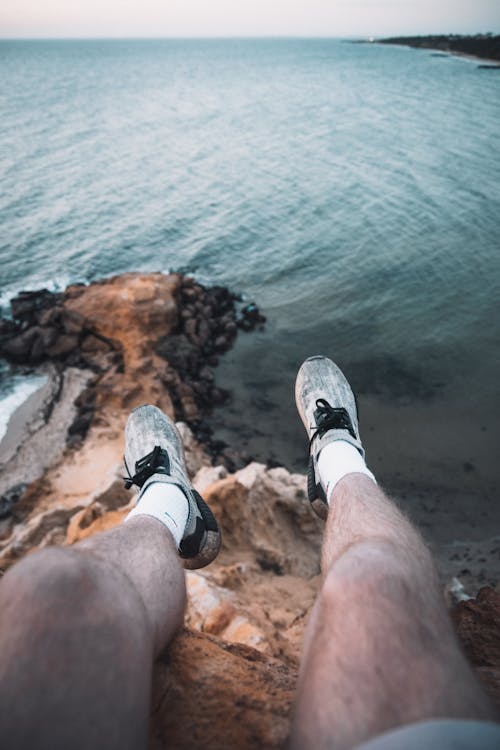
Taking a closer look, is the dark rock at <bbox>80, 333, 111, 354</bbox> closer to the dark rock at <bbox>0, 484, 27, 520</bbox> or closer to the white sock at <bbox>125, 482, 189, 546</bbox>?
the dark rock at <bbox>0, 484, 27, 520</bbox>

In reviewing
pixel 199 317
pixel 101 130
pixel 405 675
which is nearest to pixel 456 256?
pixel 199 317

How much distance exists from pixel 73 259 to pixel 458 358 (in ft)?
35.2

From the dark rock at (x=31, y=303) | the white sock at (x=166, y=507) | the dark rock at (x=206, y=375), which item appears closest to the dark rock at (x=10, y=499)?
the dark rock at (x=206, y=375)

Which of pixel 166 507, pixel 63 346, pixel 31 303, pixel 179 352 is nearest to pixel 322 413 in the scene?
pixel 166 507

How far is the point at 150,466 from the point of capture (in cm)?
279

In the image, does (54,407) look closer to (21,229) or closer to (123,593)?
(123,593)

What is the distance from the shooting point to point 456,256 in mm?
11953

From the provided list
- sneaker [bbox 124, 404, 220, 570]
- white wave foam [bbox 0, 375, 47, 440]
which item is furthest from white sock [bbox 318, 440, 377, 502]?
white wave foam [bbox 0, 375, 47, 440]

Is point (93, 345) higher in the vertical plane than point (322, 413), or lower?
lower

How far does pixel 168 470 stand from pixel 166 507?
45 centimetres

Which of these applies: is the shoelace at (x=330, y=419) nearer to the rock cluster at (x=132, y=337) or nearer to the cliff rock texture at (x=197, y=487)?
the cliff rock texture at (x=197, y=487)

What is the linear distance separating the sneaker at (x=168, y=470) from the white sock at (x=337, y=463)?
2.38 ft

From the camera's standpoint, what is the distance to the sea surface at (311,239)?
7.56 metres

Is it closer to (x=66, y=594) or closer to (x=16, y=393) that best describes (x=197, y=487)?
(x=66, y=594)
